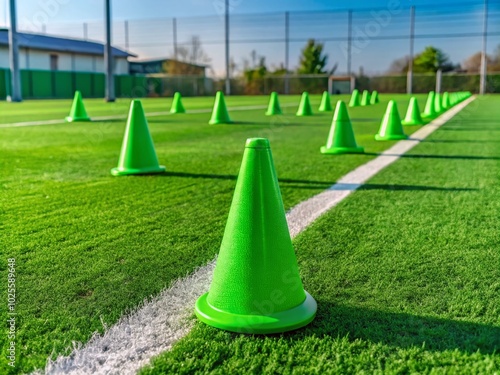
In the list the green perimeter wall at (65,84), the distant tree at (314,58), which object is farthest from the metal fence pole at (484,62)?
the green perimeter wall at (65,84)

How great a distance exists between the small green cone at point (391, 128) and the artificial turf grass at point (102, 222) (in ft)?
7.06

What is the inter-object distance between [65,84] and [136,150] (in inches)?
1446

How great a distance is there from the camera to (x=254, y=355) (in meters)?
2.12

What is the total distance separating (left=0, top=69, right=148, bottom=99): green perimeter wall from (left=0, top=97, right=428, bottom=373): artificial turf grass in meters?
30.2

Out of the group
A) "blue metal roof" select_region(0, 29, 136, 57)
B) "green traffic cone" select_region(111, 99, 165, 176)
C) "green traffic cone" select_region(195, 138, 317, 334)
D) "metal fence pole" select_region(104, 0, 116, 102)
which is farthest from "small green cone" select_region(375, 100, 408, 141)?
"blue metal roof" select_region(0, 29, 136, 57)

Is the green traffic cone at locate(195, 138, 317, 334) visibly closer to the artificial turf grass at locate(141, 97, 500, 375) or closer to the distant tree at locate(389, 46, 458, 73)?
the artificial turf grass at locate(141, 97, 500, 375)

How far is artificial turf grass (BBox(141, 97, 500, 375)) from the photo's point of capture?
6.78ft

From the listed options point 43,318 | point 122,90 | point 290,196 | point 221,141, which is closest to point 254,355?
point 43,318

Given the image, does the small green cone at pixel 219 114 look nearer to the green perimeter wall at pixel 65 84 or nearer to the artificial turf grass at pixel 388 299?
the artificial turf grass at pixel 388 299

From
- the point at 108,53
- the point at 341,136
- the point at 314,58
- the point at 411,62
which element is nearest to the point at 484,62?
the point at 411,62

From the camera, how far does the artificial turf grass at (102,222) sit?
2529mm

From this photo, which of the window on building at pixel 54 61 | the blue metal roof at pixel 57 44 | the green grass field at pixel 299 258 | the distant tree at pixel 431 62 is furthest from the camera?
the distant tree at pixel 431 62

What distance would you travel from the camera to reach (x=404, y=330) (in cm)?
232

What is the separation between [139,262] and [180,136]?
26.4 feet
